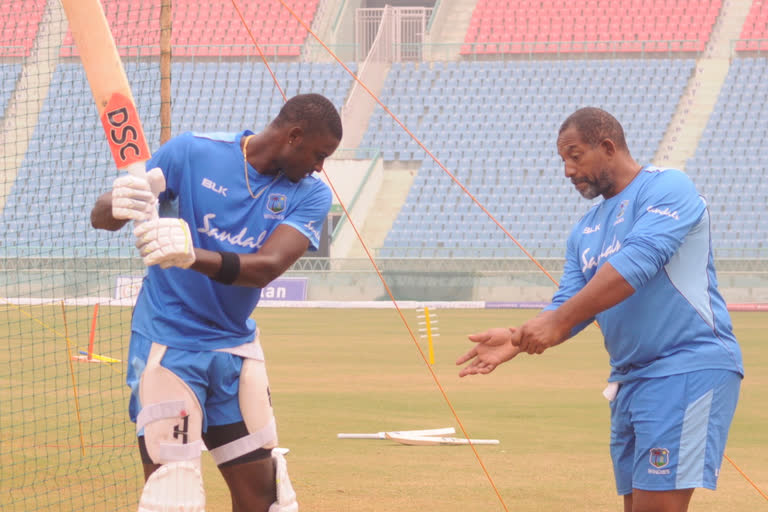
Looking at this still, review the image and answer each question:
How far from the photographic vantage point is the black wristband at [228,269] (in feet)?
15.4

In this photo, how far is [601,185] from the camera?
5.14m

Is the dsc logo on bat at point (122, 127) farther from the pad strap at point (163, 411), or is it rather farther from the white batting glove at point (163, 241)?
the pad strap at point (163, 411)

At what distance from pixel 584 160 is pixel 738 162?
31.6 meters

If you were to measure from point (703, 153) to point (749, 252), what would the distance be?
505 cm

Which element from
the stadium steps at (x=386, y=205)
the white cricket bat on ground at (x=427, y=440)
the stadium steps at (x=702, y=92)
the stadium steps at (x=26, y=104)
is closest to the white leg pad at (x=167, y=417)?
the white cricket bat on ground at (x=427, y=440)

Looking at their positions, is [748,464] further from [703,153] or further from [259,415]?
[703,153]

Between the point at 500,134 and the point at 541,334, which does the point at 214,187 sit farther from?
the point at 500,134

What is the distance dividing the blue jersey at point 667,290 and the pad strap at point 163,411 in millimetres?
1840

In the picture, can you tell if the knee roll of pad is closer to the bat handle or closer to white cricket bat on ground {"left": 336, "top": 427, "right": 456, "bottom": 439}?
the bat handle

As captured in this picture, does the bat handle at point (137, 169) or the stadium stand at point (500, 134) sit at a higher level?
the bat handle at point (137, 169)

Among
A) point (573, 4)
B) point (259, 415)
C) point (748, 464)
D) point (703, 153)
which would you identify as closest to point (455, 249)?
point (703, 153)

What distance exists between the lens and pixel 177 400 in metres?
5.06

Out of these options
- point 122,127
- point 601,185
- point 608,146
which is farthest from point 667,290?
point 122,127

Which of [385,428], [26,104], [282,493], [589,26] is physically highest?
[282,493]
